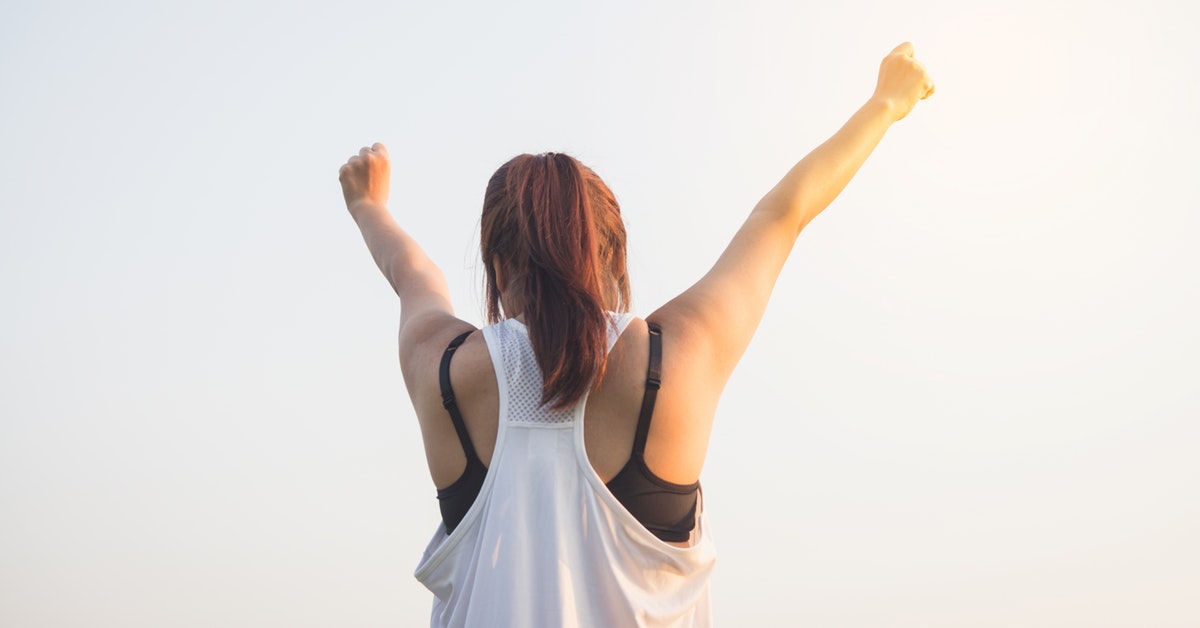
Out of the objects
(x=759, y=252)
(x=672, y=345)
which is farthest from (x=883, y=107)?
(x=672, y=345)

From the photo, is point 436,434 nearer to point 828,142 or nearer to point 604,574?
point 604,574

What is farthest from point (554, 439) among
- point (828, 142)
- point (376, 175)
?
point (376, 175)

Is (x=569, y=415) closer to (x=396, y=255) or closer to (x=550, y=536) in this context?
(x=550, y=536)

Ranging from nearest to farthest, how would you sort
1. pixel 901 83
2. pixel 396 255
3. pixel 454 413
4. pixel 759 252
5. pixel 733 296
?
pixel 454 413
pixel 733 296
pixel 759 252
pixel 396 255
pixel 901 83

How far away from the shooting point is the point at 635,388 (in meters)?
2.87

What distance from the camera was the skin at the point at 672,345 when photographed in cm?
288

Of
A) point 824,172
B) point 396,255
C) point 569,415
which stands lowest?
point 569,415

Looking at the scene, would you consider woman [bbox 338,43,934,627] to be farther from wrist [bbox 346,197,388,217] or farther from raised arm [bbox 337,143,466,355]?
wrist [bbox 346,197,388,217]

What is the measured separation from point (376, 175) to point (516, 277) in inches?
41.4

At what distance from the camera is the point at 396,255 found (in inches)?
140

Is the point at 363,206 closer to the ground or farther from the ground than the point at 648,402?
farther from the ground

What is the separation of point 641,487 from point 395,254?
3.71 feet

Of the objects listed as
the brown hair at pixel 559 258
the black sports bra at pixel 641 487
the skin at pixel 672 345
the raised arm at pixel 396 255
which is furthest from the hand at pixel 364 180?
the black sports bra at pixel 641 487

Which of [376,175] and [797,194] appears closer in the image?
[797,194]
